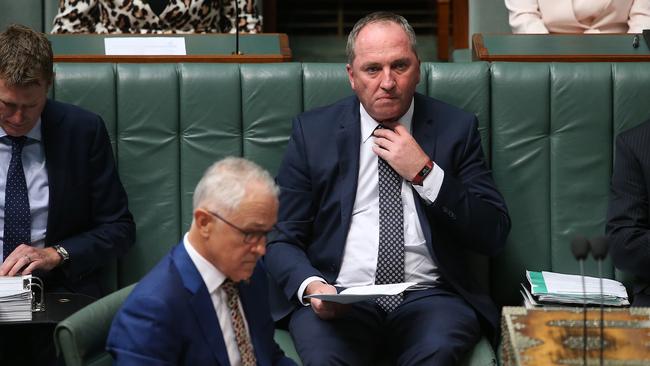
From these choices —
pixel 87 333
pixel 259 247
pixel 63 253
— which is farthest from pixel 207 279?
pixel 63 253

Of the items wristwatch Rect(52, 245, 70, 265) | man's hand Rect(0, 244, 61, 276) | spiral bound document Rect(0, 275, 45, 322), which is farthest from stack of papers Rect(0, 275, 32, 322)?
wristwatch Rect(52, 245, 70, 265)

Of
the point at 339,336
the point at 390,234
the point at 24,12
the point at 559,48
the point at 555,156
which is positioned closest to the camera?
the point at 339,336

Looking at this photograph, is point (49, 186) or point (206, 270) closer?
point (206, 270)

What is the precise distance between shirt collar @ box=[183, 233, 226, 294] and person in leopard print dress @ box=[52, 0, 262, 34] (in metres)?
2.68

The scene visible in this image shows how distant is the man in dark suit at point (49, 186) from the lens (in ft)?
11.6

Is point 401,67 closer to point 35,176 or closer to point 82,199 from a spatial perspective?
point 82,199

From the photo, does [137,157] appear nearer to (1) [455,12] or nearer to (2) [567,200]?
(2) [567,200]

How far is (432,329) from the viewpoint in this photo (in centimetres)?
344

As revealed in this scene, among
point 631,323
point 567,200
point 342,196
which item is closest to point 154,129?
point 342,196

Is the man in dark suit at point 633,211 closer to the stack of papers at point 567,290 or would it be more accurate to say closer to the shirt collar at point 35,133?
the stack of papers at point 567,290

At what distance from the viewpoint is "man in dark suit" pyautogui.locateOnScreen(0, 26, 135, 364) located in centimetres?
353

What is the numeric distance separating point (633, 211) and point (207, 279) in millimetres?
1653

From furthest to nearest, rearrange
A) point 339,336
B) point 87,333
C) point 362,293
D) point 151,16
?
point 151,16
point 339,336
point 362,293
point 87,333

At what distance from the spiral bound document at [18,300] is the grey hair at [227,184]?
875 millimetres
